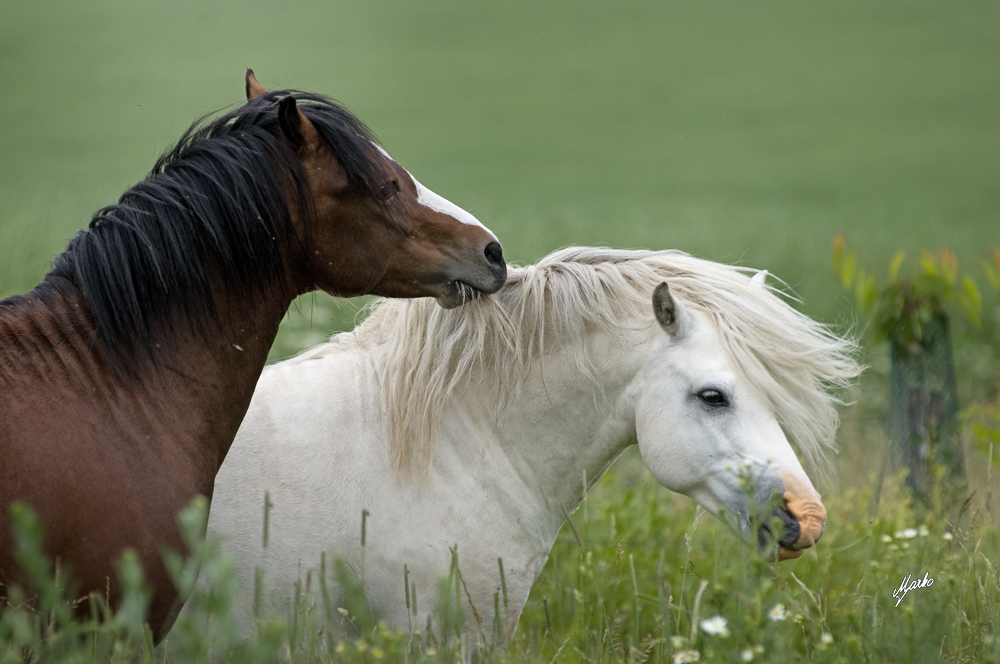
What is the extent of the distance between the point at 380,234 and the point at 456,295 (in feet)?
1.09

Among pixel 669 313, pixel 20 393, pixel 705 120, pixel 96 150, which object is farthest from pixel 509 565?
pixel 705 120

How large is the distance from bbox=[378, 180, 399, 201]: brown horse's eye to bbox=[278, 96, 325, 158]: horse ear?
0.21 metres

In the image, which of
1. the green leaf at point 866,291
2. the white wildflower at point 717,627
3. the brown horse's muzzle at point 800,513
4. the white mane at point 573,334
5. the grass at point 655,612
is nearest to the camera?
the grass at point 655,612

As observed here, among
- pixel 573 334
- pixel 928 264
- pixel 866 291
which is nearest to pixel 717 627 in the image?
pixel 573 334

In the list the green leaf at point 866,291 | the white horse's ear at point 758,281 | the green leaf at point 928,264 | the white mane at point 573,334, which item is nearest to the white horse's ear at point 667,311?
the white mane at point 573,334

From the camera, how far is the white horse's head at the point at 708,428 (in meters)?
2.48

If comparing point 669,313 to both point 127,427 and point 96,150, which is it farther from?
point 96,150

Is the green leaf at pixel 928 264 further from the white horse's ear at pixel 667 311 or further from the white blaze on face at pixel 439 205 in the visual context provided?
the white blaze on face at pixel 439 205

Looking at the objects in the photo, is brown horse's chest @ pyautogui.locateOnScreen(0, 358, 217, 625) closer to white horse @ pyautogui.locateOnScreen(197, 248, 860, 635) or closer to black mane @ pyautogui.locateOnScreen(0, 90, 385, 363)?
black mane @ pyautogui.locateOnScreen(0, 90, 385, 363)

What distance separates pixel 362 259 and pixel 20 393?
37.2 inches

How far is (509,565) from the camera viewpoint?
271 centimetres

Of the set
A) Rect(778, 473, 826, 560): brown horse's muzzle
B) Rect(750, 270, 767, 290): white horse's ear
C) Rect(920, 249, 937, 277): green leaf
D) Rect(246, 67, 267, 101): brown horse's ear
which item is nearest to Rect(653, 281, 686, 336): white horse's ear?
Rect(750, 270, 767, 290): white horse's ear

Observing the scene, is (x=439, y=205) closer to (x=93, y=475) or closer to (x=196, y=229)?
(x=196, y=229)

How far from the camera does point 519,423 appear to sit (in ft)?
9.44
